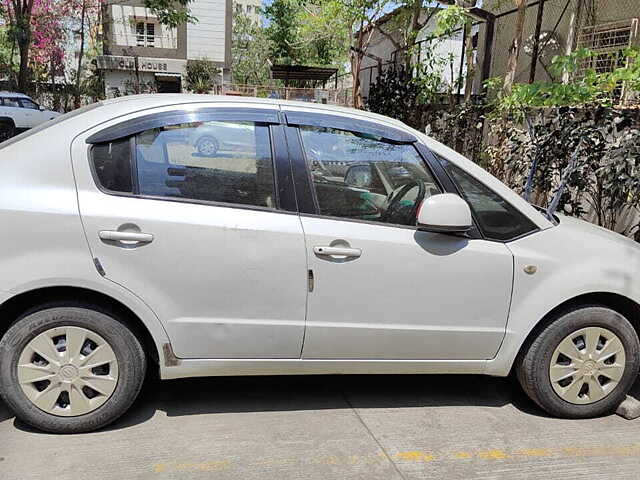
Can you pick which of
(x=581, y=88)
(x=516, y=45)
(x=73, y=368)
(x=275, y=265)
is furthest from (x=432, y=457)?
(x=516, y=45)

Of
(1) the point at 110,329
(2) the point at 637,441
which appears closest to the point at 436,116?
(2) the point at 637,441

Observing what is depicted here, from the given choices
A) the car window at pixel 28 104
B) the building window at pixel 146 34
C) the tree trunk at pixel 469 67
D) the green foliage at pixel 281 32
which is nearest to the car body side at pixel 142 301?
the tree trunk at pixel 469 67

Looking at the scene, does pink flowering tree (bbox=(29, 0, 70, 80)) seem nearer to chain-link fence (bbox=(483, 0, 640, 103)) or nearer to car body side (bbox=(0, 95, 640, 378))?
chain-link fence (bbox=(483, 0, 640, 103))

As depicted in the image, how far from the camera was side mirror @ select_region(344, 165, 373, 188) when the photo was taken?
127 inches

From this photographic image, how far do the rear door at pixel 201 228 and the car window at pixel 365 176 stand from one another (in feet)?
0.65

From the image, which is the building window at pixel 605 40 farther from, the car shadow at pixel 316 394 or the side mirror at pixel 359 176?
the side mirror at pixel 359 176

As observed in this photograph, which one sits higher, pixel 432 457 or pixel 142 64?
pixel 142 64

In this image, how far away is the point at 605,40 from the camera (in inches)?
367

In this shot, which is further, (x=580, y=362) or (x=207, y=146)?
(x=580, y=362)

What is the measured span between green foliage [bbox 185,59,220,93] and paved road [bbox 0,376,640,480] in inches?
1551

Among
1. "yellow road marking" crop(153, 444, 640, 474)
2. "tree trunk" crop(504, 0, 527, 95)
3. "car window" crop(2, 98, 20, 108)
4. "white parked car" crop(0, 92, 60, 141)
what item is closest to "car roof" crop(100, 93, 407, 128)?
"yellow road marking" crop(153, 444, 640, 474)

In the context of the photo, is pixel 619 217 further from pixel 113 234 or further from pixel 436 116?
pixel 113 234

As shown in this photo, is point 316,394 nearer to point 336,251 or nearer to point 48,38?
point 336,251

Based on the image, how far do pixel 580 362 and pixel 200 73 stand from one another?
41.3 metres
